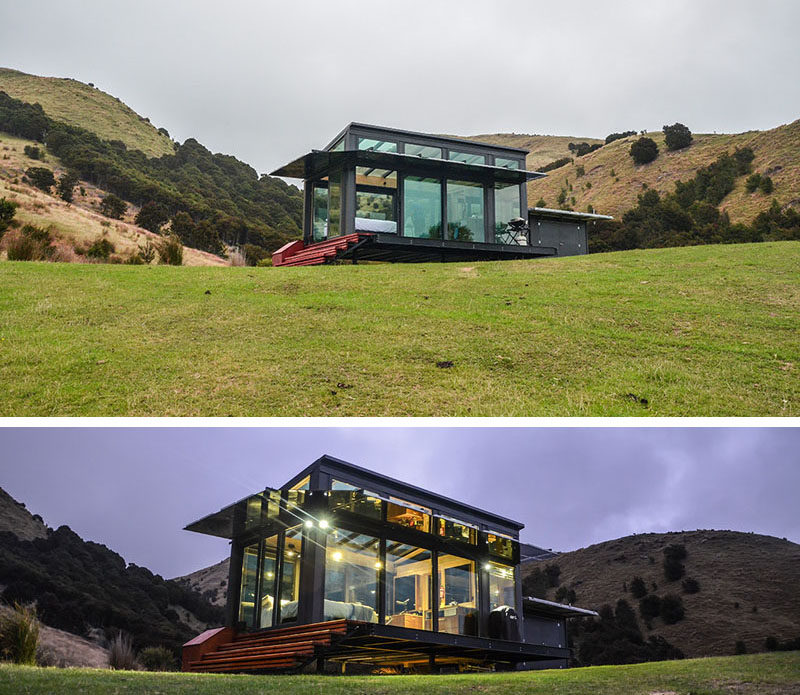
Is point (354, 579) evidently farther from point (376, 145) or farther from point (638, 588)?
point (638, 588)

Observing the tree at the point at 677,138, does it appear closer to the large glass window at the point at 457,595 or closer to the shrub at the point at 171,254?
the shrub at the point at 171,254

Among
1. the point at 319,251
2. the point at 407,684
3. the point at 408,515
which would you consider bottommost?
the point at 407,684

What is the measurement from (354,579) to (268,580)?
2123 mm

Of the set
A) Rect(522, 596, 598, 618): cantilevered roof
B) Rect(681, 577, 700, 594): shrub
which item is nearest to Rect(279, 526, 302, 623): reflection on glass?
Rect(522, 596, 598, 618): cantilevered roof

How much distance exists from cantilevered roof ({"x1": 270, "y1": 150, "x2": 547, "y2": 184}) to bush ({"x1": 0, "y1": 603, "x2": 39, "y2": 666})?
1745 centimetres

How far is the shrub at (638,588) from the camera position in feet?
134

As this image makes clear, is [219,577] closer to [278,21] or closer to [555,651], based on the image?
[555,651]

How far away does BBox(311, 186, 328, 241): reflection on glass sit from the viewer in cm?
2438

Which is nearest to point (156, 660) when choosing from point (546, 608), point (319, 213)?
point (546, 608)

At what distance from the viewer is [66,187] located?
158 feet

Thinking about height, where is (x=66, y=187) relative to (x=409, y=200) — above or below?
above

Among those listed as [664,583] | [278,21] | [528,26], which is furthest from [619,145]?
[664,583]

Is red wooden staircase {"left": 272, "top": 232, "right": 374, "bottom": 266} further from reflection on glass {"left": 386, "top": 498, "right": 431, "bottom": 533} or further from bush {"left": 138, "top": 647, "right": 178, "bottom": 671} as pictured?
bush {"left": 138, "top": 647, "right": 178, "bottom": 671}

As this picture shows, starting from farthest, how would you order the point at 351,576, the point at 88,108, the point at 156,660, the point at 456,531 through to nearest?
the point at 88,108, the point at 156,660, the point at 456,531, the point at 351,576
